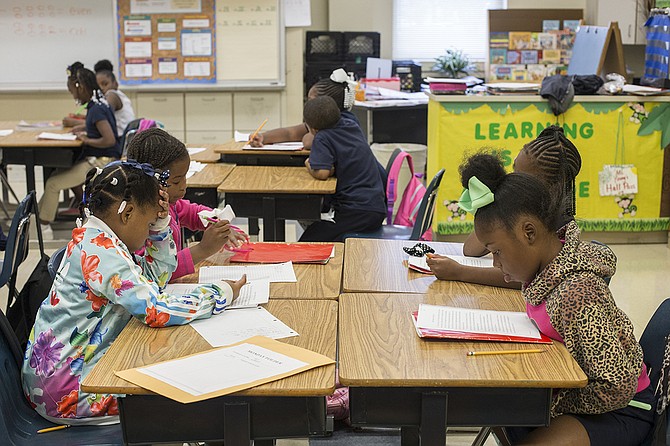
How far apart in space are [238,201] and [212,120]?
4278mm

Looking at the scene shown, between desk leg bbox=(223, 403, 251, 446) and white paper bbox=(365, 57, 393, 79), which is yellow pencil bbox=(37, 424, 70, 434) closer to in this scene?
desk leg bbox=(223, 403, 251, 446)

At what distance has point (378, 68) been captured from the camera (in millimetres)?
7945

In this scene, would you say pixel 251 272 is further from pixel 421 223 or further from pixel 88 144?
pixel 88 144

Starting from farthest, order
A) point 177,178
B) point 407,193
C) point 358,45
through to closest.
→ point 358,45 < point 407,193 < point 177,178

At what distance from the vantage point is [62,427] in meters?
2.02

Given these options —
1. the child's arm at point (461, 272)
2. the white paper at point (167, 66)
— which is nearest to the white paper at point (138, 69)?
the white paper at point (167, 66)

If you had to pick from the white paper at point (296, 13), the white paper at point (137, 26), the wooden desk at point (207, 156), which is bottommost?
the wooden desk at point (207, 156)

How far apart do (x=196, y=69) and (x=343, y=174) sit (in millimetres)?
4135

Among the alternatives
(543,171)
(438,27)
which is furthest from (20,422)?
(438,27)

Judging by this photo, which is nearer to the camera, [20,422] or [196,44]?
[20,422]

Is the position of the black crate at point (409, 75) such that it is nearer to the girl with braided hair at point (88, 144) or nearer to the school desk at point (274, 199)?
the girl with braided hair at point (88, 144)

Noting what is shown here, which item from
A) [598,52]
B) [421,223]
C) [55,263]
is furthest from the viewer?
Result: [598,52]

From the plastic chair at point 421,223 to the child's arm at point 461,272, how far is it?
114cm

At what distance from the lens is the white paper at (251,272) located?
94.6 inches
